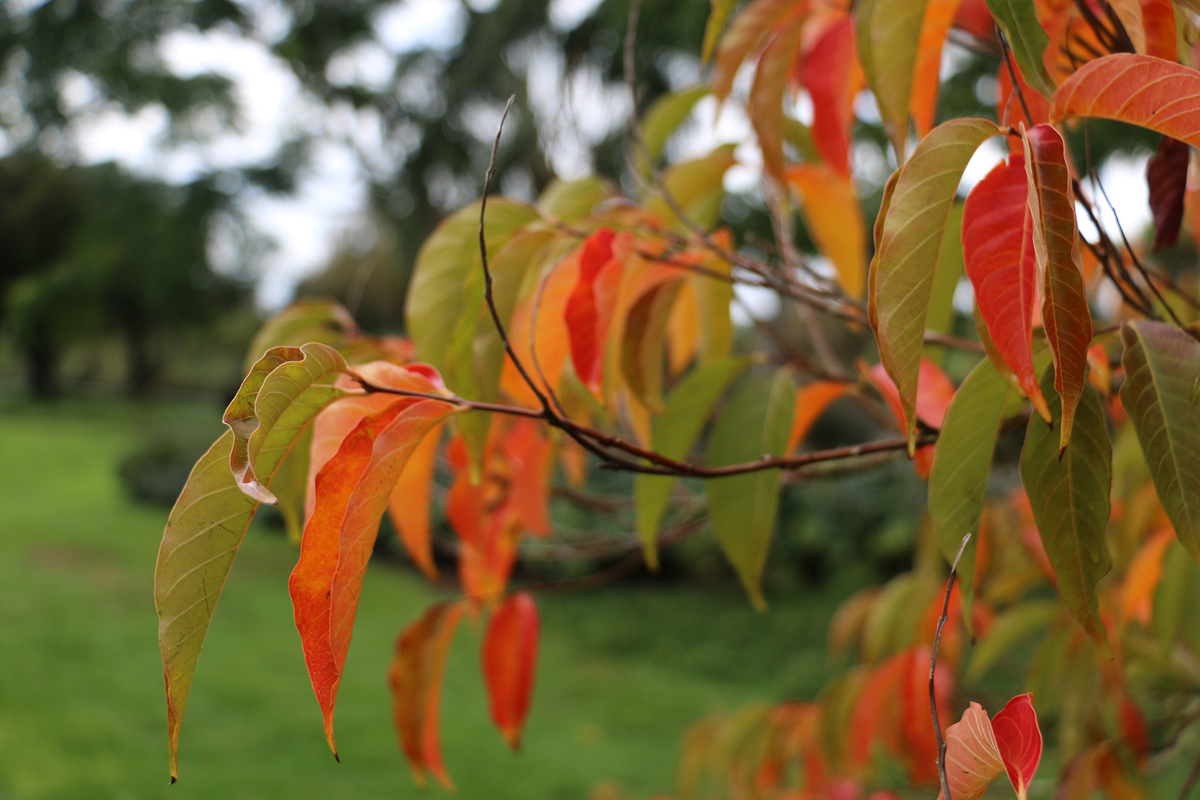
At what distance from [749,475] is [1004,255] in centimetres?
34

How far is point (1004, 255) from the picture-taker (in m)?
0.39

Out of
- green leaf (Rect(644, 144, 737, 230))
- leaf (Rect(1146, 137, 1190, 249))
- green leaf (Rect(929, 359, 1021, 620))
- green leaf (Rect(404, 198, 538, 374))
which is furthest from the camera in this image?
green leaf (Rect(644, 144, 737, 230))

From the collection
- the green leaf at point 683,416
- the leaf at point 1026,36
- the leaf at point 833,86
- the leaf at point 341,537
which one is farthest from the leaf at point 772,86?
the leaf at point 341,537

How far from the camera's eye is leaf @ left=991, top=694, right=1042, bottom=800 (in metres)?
0.33

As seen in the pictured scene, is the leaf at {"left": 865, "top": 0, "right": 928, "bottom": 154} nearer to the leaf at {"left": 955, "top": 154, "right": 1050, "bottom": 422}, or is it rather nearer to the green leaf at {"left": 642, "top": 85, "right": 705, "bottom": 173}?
the leaf at {"left": 955, "top": 154, "right": 1050, "bottom": 422}

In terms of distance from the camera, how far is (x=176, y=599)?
1.25 ft

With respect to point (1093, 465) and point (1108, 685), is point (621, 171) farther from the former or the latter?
point (1093, 465)

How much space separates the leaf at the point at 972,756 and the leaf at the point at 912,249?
0.11 metres

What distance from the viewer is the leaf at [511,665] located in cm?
85

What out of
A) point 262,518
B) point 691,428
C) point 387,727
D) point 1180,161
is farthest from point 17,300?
point 1180,161

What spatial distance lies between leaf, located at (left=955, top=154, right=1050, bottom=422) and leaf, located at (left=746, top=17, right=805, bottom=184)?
0.34m

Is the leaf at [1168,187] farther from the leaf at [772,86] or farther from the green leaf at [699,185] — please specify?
the green leaf at [699,185]

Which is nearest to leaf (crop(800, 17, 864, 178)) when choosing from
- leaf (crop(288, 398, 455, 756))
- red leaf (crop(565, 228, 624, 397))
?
red leaf (crop(565, 228, 624, 397))

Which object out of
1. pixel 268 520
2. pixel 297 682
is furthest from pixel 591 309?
pixel 268 520
